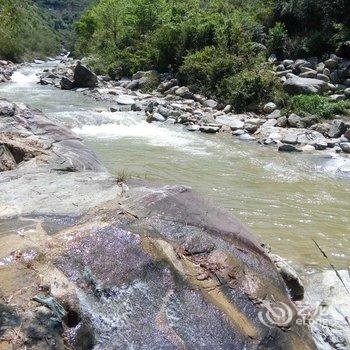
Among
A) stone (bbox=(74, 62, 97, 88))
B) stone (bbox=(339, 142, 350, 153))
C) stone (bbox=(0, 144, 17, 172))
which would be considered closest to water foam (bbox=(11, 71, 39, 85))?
stone (bbox=(74, 62, 97, 88))

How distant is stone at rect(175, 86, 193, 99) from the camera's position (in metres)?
18.6

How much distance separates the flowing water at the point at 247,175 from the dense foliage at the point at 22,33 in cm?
288

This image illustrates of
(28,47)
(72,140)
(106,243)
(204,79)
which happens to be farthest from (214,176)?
(28,47)

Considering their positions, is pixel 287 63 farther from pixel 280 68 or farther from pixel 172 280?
pixel 172 280

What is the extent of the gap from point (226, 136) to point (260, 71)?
4.44 meters

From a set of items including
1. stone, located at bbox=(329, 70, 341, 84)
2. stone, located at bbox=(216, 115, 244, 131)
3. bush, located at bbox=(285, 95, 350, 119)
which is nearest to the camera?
stone, located at bbox=(216, 115, 244, 131)

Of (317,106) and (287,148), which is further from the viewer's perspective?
(317,106)

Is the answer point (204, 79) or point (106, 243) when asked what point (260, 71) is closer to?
point (204, 79)

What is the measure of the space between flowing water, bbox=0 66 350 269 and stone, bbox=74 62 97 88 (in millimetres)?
6459

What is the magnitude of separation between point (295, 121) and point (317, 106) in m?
1.14

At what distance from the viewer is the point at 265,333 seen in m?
3.29

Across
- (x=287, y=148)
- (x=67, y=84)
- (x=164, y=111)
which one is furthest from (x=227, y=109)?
(x=67, y=84)

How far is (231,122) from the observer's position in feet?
47.6

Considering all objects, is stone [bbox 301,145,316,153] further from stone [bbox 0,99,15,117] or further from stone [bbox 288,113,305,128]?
stone [bbox 0,99,15,117]
